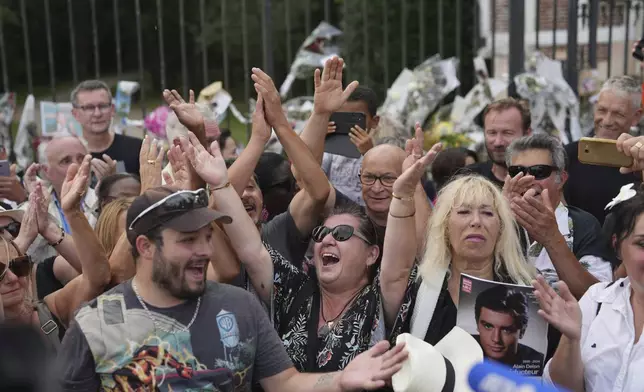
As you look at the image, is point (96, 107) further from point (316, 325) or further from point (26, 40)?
point (316, 325)

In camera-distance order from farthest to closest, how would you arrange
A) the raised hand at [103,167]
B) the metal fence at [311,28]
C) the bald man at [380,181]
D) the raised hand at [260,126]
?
the metal fence at [311,28]
the raised hand at [103,167]
the bald man at [380,181]
the raised hand at [260,126]

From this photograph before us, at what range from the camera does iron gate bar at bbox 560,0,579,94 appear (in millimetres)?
7504

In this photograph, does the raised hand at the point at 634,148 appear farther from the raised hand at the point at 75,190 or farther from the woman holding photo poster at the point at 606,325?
the raised hand at the point at 75,190

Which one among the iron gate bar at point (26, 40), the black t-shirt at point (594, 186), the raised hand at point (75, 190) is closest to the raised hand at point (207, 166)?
the raised hand at point (75, 190)

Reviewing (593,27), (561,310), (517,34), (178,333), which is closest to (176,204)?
(178,333)

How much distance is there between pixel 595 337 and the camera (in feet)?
12.0

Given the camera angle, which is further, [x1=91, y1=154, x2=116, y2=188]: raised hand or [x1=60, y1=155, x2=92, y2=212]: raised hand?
[x1=91, y1=154, x2=116, y2=188]: raised hand

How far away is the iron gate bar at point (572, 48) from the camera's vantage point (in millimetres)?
7504

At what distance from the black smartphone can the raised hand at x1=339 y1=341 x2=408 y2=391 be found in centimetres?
238

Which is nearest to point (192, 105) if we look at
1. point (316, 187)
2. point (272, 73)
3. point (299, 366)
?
point (316, 187)

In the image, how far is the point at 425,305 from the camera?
3.90m

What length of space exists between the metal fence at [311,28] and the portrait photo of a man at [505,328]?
4054mm

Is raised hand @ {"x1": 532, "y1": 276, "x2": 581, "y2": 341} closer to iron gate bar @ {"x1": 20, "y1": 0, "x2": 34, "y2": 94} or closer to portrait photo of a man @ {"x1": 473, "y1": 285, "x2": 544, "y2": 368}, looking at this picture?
portrait photo of a man @ {"x1": 473, "y1": 285, "x2": 544, "y2": 368}

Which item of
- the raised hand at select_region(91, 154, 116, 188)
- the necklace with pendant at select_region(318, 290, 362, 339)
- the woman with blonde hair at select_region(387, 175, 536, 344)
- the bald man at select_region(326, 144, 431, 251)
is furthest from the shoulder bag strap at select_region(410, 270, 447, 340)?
the raised hand at select_region(91, 154, 116, 188)
